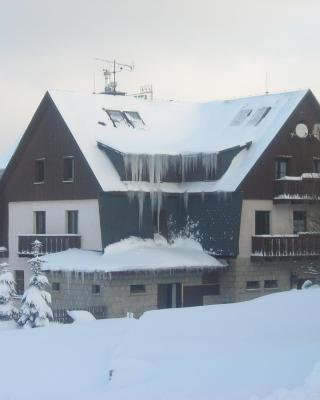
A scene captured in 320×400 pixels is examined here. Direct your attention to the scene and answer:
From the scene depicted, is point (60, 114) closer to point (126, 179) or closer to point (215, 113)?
point (126, 179)

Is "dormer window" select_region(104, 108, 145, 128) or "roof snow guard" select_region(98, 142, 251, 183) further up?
"dormer window" select_region(104, 108, 145, 128)

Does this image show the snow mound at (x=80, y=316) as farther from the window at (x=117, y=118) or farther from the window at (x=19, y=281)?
the window at (x=117, y=118)

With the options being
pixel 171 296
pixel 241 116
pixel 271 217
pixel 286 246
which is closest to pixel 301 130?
pixel 241 116

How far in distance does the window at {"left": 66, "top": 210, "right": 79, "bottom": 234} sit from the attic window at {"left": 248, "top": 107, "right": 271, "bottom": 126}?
9.09 metres

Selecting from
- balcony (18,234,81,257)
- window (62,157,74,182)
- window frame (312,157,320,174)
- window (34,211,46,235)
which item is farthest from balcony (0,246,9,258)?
window frame (312,157,320,174)

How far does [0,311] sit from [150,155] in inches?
383

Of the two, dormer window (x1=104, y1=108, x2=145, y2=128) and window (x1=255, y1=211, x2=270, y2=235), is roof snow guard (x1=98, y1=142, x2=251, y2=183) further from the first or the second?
dormer window (x1=104, y1=108, x2=145, y2=128)

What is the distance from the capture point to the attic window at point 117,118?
1519 inches

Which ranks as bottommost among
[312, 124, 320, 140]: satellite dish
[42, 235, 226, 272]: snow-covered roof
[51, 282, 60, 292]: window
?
[51, 282, 60, 292]: window

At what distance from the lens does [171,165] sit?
3712 cm

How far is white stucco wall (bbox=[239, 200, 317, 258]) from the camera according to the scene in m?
36.0

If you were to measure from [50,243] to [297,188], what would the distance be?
11.2m

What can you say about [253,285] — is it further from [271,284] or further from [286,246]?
[286,246]

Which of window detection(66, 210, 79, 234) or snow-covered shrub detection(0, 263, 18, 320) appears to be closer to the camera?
snow-covered shrub detection(0, 263, 18, 320)
